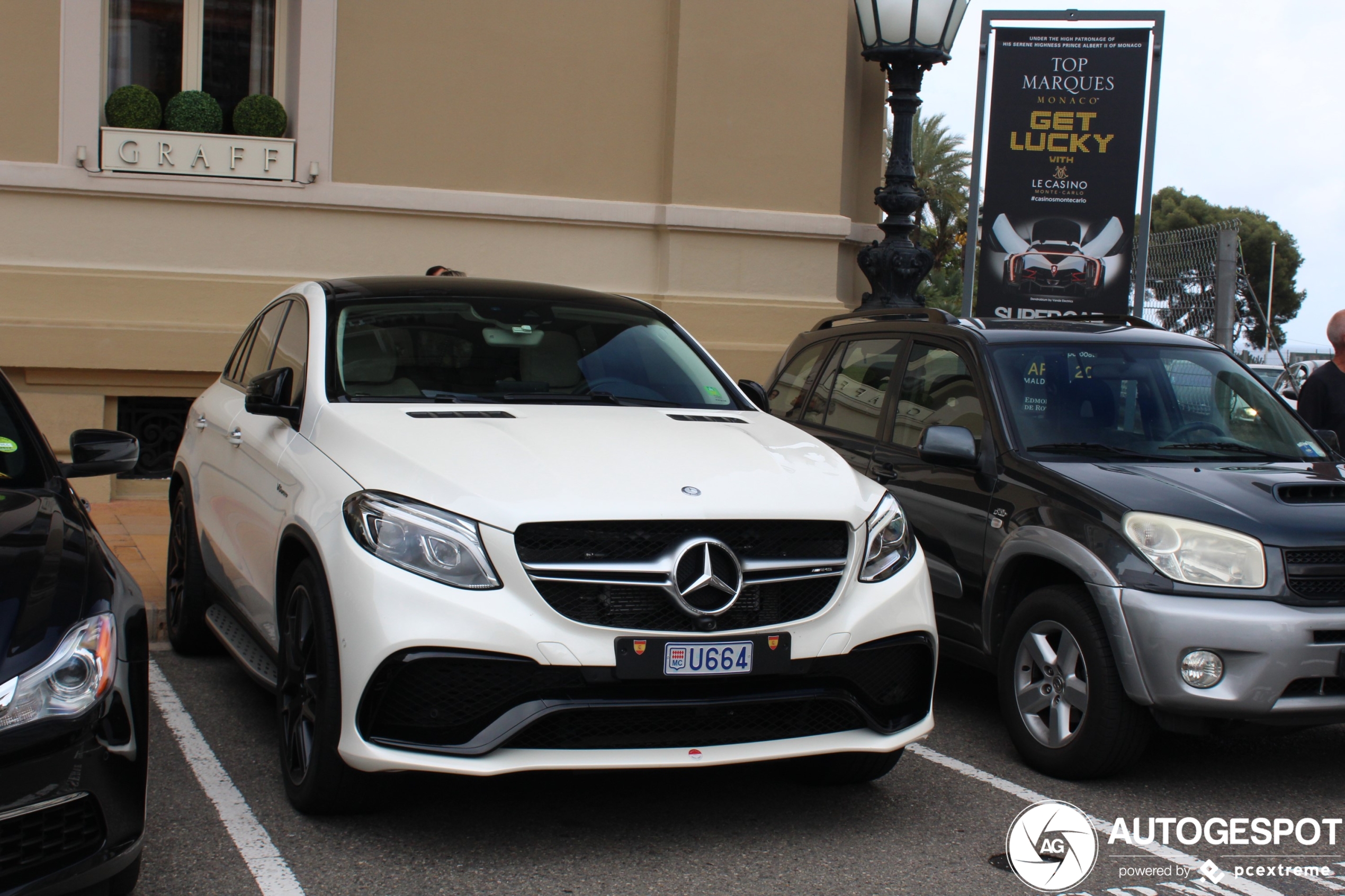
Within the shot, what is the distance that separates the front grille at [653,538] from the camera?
145 inches

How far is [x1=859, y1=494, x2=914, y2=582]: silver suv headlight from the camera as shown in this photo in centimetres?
411

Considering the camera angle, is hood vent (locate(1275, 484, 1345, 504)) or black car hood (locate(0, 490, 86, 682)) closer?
black car hood (locate(0, 490, 86, 682))

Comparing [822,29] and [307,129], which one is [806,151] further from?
[307,129]

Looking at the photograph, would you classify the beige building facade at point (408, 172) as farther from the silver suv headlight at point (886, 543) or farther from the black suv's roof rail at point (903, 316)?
the silver suv headlight at point (886, 543)

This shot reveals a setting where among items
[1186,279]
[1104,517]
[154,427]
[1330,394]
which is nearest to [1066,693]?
[1104,517]

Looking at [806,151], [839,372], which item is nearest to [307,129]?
[806,151]

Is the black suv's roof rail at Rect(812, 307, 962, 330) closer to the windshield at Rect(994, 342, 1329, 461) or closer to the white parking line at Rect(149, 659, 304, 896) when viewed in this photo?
the windshield at Rect(994, 342, 1329, 461)

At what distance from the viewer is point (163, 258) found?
10.2 m

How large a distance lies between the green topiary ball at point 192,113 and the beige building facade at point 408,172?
0.45 feet

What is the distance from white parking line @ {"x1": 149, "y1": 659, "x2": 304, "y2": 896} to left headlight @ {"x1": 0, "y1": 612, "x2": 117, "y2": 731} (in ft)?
2.81

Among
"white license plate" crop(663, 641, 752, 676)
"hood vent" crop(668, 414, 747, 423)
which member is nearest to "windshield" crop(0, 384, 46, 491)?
"white license plate" crop(663, 641, 752, 676)

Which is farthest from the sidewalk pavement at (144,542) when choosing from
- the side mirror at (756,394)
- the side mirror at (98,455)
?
the side mirror at (756,394)

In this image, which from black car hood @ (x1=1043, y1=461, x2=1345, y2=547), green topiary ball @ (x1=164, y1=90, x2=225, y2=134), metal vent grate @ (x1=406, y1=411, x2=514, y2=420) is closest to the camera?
metal vent grate @ (x1=406, y1=411, x2=514, y2=420)

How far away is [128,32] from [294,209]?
1802 mm
